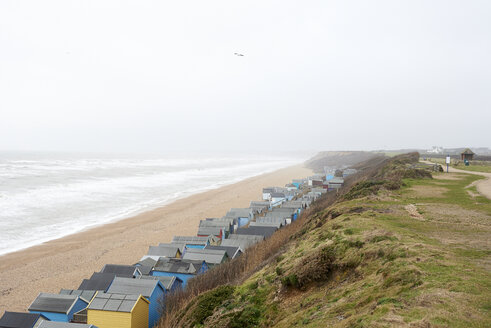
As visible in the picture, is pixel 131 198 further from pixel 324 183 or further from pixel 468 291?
pixel 468 291

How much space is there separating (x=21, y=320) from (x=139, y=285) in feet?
17.5

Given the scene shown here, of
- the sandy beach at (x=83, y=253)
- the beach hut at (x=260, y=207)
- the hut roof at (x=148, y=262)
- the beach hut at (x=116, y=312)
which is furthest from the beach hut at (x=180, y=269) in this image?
the beach hut at (x=260, y=207)

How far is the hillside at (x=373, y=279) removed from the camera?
766 cm

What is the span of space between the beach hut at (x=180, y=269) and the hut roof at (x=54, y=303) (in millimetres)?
5135

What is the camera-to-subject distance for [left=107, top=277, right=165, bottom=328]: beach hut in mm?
16234

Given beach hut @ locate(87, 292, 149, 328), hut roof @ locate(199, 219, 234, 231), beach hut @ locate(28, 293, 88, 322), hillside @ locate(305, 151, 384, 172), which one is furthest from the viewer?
hillside @ locate(305, 151, 384, 172)

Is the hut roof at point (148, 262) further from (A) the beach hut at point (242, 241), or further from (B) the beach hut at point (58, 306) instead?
(A) the beach hut at point (242, 241)

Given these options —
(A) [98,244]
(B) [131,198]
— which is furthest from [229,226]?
(B) [131,198]

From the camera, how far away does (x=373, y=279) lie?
9.98m

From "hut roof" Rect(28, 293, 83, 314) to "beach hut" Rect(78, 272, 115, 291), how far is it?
1.79 metres

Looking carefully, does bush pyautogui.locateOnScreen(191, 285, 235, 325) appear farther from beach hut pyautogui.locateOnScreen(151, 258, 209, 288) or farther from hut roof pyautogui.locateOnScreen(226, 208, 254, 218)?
hut roof pyautogui.locateOnScreen(226, 208, 254, 218)

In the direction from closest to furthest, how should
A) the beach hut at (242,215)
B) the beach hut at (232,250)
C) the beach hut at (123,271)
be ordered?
the beach hut at (123,271)
the beach hut at (232,250)
the beach hut at (242,215)

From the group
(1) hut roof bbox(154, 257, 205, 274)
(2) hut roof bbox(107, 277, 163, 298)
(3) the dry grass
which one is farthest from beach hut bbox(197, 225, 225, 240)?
(3) the dry grass

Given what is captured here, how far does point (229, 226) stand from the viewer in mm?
30906
